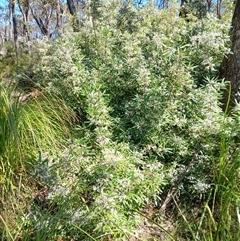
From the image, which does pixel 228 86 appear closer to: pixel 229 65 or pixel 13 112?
pixel 229 65

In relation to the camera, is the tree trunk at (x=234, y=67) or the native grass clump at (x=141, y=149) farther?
the tree trunk at (x=234, y=67)

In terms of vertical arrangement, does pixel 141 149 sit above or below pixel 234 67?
below

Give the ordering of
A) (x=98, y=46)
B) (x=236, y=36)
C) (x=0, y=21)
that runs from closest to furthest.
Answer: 1. (x=236, y=36)
2. (x=98, y=46)
3. (x=0, y=21)

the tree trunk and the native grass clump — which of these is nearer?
the native grass clump

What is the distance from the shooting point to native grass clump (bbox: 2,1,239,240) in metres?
2.10

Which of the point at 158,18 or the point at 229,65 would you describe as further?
the point at 158,18

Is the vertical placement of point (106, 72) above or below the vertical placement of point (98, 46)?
below

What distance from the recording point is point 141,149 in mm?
2598

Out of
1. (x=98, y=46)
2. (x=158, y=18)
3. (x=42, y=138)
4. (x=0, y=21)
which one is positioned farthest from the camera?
(x=0, y=21)

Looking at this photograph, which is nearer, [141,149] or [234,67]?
[141,149]

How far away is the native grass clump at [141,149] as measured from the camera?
2096 millimetres

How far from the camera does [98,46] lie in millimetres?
3484

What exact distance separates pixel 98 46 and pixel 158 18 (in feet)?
3.01

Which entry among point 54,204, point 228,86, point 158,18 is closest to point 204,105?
point 228,86
